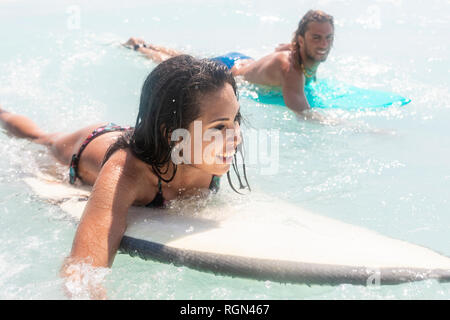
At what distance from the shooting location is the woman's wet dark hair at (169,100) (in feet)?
6.81

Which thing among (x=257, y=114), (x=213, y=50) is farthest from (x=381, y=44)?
(x=257, y=114)

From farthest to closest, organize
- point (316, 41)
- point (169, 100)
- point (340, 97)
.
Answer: point (340, 97)
point (316, 41)
point (169, 100)

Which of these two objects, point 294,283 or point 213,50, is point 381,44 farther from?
point 294,283

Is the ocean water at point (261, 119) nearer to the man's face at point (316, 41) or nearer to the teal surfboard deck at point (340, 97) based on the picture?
the teal surfboard deck at point (340, 97)

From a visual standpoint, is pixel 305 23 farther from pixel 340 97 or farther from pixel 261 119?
pixel 261 119

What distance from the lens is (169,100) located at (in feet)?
6.86

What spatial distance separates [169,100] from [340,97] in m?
3.15

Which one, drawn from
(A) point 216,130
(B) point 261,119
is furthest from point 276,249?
(B) point 261,119

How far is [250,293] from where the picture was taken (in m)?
1.89

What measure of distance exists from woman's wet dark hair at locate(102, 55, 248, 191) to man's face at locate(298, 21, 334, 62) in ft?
8.90

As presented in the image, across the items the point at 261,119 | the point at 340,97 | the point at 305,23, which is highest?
the point at 305,23

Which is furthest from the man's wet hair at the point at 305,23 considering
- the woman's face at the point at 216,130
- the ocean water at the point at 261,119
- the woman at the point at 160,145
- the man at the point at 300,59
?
the woman's face at the point at 216,130

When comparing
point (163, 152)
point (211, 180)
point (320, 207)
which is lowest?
point (320, 207)
